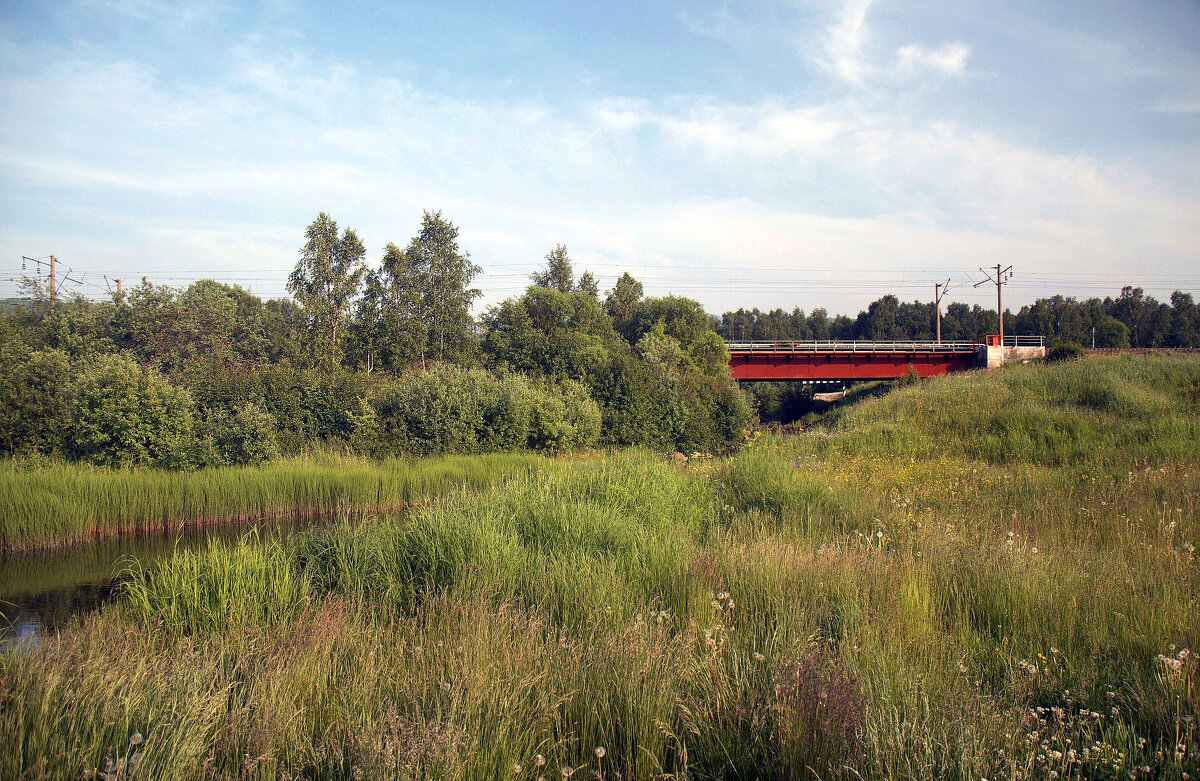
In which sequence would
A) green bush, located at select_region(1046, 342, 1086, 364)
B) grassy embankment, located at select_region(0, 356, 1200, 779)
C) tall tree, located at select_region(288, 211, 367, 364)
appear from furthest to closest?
green bush, located at select_region(1046, 342, 1086, 364), tall tree, located at select_region(288, 211, 367, 364), grassy embankment, located at select_region(0, 356, 1200, 779)

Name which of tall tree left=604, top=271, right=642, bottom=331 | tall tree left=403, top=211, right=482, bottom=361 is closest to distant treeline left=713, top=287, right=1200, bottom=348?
tall tree left=604, top=271, right=642, bottom=331

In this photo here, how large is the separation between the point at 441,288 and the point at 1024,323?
3322 inches

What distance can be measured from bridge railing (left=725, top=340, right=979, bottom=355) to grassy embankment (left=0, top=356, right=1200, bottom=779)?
35235 mm

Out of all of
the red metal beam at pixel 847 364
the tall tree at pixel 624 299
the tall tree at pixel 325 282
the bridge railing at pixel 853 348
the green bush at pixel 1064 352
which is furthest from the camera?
the tall tree at pixel 624 299

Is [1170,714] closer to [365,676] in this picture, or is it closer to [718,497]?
[365,676]

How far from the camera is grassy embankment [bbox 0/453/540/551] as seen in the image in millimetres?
13289

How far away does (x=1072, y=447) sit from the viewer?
16484 millimetres

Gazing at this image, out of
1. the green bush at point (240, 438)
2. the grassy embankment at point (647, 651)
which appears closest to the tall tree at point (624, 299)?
the green bush at point (240, 438)

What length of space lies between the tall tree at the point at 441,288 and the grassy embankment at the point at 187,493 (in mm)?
13918

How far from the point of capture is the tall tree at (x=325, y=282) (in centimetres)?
3097

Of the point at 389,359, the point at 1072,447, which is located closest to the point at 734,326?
the point at 389,359

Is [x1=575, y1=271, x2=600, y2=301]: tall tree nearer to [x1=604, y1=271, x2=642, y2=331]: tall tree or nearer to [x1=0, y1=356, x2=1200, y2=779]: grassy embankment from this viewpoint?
[x1=604, y1=271, x2=642, y2=331]: tall tree

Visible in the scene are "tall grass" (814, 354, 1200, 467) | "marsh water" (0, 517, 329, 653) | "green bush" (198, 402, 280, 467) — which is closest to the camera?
"marsh water" (0, 517, 329, 653)

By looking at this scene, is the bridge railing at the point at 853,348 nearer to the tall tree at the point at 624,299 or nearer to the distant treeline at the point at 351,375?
the distant treeline at the point at 351,375
